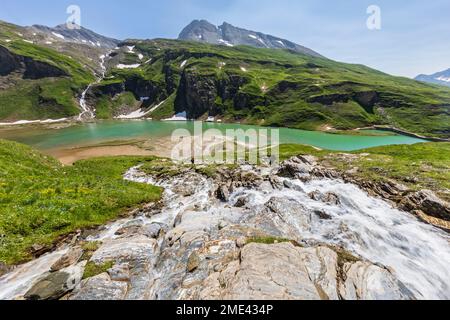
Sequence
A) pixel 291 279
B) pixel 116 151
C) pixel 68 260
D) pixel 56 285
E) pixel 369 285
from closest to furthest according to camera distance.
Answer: pixel 291 279, pixel 369 285, pixel 56 285, pixel 68 260, pixel 116 151

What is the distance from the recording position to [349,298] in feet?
36.0

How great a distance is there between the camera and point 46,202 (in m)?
20.2

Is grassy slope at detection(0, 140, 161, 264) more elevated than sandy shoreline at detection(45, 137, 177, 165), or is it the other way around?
sandy shoreline at detection(45, 137, 177, 165)

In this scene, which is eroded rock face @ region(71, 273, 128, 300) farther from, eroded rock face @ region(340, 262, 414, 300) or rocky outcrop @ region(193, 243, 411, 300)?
eroded rock face @ region(340, 262, 414, 300)

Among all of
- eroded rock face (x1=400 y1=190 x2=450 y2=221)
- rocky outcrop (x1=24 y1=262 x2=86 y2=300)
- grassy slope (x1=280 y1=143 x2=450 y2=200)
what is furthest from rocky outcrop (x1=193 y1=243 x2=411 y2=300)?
grassy slope (x1=280 y1=143 x2=450 y2=200)

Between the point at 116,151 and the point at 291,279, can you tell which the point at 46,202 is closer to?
the point at 291,279

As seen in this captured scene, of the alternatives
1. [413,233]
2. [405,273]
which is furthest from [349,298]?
[413,233]

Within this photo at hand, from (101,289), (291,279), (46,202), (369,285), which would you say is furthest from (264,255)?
(46,202)

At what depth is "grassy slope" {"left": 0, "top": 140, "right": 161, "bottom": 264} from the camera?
55.2 feet

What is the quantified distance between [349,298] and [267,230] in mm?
7573

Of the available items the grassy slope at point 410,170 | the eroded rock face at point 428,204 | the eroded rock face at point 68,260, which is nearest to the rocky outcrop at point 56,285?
the eroded rock face at point 68,260

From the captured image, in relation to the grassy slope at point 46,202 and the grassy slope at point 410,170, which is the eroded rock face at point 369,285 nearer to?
the grassy slope at point 410,170

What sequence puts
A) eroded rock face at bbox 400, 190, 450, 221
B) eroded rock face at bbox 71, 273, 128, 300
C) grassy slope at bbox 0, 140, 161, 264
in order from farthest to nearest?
eroded rock face at bbox 400, 190, 450, 221, grassy slope at bbox 0, 140, 161, 264, eroded rock face at bbox 71, 273, 128, 300
